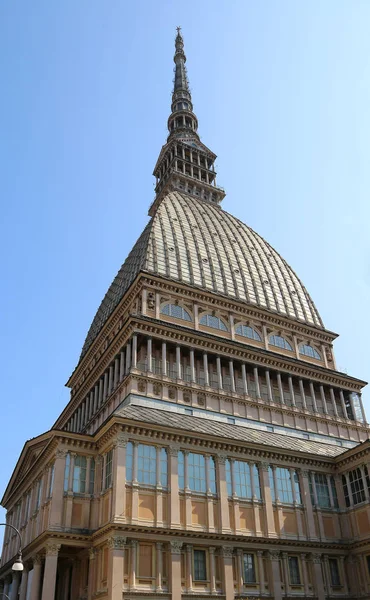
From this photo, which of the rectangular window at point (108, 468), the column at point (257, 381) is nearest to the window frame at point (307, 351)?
the column at point (257, 381)

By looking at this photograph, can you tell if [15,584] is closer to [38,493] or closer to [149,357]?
[38,493]

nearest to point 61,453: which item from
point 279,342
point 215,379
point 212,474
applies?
point 212,474

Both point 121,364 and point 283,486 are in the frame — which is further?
point 121,364

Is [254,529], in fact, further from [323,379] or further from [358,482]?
[323,379]

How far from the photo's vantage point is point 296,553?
41969 mm

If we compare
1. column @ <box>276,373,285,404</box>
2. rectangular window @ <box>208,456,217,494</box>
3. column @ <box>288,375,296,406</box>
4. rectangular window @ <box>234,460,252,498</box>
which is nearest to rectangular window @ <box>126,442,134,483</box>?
rectangular window @ <box>208,456,217,494</box>

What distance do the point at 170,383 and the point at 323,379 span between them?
20368 mm

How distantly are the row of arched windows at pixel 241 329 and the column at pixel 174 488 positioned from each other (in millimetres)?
18920

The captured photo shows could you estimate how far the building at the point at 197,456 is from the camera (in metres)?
37.3

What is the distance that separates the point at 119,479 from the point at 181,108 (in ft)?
288

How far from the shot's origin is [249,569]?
3950 centimetres

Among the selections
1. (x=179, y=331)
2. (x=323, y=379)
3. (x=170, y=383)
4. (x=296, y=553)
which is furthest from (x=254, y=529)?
(x=323, y=379)

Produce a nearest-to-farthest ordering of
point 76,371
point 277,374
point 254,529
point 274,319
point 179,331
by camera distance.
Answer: point 254,529 < point 179,331 < point 277,374 < point 274,319 < point 76,371

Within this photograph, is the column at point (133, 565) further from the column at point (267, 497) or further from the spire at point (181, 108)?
the spire at point (181, 108)
